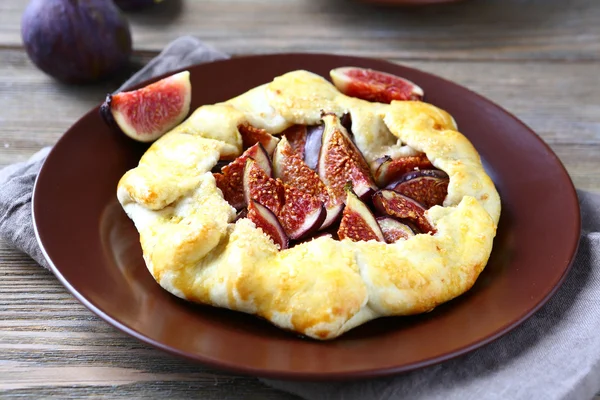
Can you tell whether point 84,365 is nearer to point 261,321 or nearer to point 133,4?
point 261,321

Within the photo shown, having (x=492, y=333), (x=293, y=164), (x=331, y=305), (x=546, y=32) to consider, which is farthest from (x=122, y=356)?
(x=546, y=32)

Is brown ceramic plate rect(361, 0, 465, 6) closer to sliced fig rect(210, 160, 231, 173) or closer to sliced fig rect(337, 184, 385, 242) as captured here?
sliced fig rect(210, 160, 231, 173)

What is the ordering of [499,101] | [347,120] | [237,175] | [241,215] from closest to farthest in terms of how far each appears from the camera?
[241,215], [237,175], [347,120], [499,101]

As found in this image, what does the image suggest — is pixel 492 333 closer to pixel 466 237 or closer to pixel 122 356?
pixel 466 237

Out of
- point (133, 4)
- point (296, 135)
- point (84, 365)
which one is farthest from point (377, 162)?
point (133, 4)

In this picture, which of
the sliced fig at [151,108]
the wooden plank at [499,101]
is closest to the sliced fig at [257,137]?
the sliced fig at [151,108]
